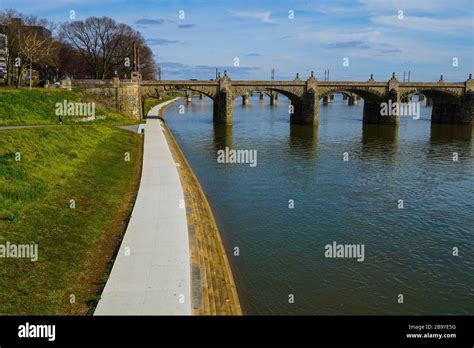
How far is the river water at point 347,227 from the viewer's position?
1431 cm

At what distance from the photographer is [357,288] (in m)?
14.8

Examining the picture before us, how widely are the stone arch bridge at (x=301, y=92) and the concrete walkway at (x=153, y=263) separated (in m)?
39.9

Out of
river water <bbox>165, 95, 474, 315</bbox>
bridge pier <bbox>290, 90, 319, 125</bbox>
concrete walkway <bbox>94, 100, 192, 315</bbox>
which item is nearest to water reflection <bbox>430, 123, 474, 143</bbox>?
river water <bbox>165, 95, 474, 315</bbox>

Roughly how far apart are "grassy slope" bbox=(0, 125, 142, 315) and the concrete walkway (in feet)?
2.06

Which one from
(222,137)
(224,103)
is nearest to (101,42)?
(224,103)

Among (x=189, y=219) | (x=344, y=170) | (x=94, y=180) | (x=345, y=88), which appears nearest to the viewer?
(x=189, y=219)

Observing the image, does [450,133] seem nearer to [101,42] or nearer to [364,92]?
[364,92]

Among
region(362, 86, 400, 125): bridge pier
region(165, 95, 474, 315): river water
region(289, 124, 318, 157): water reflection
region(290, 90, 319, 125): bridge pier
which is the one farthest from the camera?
region(362, 86, 400, 125): bridge pier

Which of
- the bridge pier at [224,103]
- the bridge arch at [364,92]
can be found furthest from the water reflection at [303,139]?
the bridge pier at [224,103]

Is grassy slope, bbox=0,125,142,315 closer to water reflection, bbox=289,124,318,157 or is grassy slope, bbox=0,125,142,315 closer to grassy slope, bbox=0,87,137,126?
grassy slope, bbox=0,87,137,126

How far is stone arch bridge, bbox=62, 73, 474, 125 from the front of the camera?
60031 millimetres
